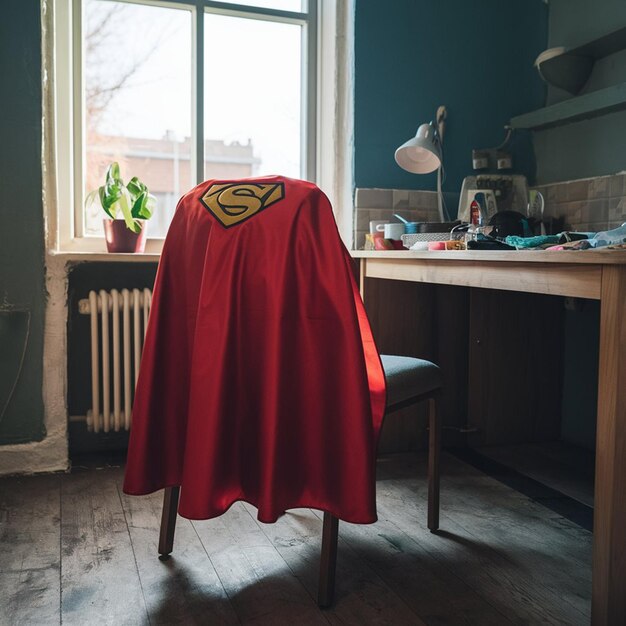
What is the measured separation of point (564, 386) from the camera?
2857mm

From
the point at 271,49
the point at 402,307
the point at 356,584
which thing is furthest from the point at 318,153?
the point at 356,584

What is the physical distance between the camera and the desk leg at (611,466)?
121 centimetres

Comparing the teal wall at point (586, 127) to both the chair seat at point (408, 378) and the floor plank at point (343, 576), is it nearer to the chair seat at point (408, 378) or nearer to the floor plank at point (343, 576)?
the chair seat at point (408, 378)

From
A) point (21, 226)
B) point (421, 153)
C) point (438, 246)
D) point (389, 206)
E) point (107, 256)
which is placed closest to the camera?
point (438, 246)

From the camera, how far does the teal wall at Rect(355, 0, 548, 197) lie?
2748mm

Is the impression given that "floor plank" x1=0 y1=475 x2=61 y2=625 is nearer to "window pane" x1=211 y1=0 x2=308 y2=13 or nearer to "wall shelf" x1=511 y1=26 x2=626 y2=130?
"window pane" x1=211 y1=0 x2=308 y2=13

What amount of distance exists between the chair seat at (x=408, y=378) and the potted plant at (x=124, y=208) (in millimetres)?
1144

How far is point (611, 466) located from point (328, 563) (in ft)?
2.05

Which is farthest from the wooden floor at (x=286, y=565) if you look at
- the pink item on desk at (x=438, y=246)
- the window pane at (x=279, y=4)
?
the window pane at (x=279, y=4)

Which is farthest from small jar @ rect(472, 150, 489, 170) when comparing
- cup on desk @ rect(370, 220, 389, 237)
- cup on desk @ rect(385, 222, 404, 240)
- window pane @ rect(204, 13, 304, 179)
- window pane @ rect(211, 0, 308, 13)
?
window pane @ rect(211, 0, 308, 13)

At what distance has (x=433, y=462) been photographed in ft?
6.07

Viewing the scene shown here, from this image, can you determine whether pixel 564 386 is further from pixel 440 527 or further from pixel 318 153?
pixel 318 153

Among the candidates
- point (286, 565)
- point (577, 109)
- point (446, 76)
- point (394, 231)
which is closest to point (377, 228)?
→ point (394, 231)

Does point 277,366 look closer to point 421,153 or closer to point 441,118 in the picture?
point 421,153
